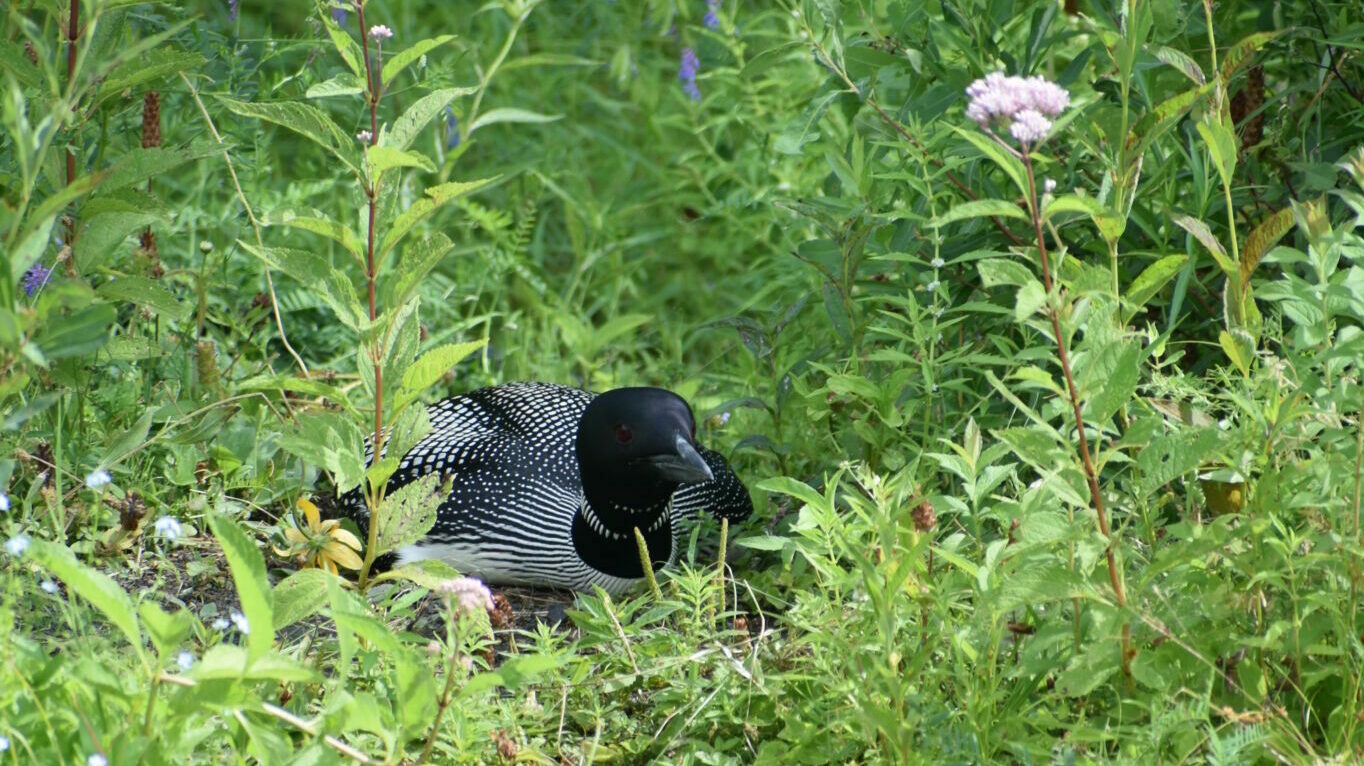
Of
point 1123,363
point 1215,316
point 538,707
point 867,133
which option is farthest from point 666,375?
point 1123,363

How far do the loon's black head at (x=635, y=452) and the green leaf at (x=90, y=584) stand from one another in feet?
5.18

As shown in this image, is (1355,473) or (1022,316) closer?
(1022,316)

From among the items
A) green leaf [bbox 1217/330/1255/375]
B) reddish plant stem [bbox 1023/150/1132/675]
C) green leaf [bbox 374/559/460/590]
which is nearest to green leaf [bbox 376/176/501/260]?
green leaf [bbox 374/559/460/590]

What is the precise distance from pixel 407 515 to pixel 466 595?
2.64 feet

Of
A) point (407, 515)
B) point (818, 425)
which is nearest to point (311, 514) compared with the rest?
point (407, 515)

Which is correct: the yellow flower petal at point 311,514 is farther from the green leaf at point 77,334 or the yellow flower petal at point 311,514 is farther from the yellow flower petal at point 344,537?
the green leaf at point 77,334

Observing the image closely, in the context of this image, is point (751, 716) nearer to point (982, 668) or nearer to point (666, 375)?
point (982, 668)

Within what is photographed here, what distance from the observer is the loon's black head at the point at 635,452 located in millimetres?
3742

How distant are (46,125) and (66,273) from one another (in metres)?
1.23

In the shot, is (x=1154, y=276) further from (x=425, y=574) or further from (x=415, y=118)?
(x=425, y=574)

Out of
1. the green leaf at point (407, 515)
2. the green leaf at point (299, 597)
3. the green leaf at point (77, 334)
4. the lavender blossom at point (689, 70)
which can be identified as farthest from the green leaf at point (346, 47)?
the lavender blossom at point (689, 70)

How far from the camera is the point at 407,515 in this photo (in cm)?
310

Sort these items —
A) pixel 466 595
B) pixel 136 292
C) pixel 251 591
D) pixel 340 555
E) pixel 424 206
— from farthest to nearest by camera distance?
pixel 340 555 → pixel 136 292 → pixel 424 206 → pixel 466 595 → pixel 251 591

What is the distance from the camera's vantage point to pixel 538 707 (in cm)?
300
